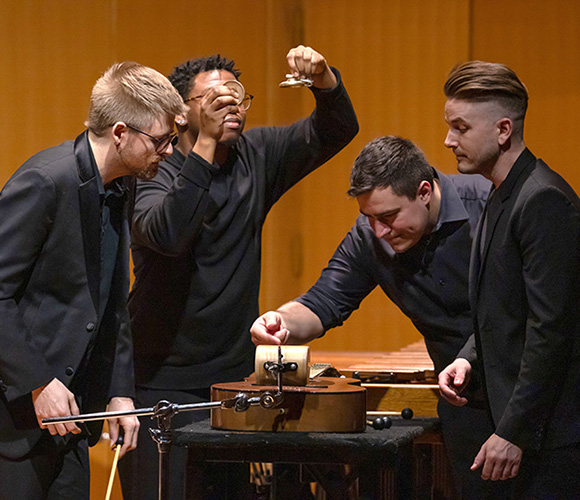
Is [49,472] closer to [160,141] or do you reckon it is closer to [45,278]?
[45,278]

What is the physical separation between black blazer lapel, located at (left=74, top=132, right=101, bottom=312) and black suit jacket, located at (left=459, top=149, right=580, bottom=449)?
1.00 meters

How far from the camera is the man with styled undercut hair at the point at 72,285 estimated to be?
208 centimetres

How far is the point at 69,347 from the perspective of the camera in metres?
2.18

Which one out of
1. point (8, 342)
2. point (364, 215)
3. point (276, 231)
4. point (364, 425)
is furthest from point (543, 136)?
point (8, 342)

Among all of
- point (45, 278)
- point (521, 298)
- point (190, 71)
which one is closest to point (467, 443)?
point (521, 298)

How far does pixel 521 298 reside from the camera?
2.13m

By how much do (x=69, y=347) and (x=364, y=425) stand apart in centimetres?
76

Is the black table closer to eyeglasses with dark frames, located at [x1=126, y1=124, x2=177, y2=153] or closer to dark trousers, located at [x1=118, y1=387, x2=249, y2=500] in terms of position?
dark trousers, located at [x1=118, y1=387, x2=249, y2=500]

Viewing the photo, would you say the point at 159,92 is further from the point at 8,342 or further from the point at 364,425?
the point at 364,425

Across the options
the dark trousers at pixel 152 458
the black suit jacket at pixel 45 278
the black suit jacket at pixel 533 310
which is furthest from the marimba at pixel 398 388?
the black suit jacket at pixel 45 278

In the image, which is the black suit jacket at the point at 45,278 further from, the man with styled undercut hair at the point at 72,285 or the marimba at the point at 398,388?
the marimba at the point at 398,388

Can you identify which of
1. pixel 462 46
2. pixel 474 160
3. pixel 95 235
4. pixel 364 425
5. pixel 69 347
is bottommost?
pixel 364 425

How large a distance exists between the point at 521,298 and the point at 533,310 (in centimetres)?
8

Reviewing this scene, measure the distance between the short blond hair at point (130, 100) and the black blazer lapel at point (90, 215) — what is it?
0.08m
